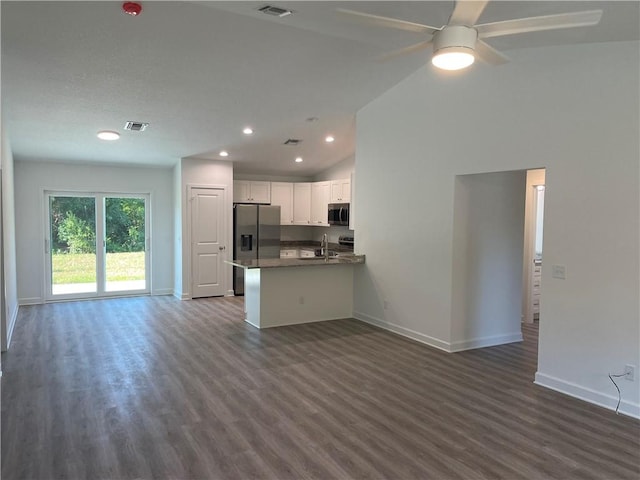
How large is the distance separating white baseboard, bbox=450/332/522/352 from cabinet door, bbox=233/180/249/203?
5.31 metres

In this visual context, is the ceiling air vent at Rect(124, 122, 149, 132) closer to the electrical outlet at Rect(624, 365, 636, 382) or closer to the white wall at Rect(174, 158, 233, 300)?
the white wall at Rect(174, 158, 233, 300)

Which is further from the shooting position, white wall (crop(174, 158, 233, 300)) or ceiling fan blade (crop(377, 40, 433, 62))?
white wall (crop(174, 158, 233, 300))

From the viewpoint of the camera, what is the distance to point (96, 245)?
787 cm

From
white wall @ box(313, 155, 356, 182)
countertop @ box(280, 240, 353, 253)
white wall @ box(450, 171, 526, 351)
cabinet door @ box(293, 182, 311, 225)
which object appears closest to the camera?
white wall @ box(450, 171, 526, 351)

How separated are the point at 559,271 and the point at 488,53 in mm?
2045

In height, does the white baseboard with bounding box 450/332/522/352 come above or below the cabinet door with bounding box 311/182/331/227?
below

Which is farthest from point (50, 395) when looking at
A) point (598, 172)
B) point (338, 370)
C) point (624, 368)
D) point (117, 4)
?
point (598, 172)

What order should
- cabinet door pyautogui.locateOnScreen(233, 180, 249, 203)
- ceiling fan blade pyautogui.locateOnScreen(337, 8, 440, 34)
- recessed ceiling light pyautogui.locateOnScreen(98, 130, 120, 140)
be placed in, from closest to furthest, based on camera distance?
1. ceiling fan blade pyautogui.locateOnScreen(337, 8, 440, 34)
2. recessed ceiling light pyautogui.locateOnScreen(98, 130, 120, 140)
3. cabinet door pyautogui.locateOnScreen(233, 180, 249, 203)

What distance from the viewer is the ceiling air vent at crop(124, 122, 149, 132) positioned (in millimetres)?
5660

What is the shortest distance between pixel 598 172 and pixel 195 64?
369 centimetres

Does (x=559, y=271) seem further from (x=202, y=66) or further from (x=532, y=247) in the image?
(x=202, y=66)

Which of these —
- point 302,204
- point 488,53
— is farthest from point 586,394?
point 302,204

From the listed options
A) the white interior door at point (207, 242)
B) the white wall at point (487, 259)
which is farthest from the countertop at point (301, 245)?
the white wall at point (487, 259)

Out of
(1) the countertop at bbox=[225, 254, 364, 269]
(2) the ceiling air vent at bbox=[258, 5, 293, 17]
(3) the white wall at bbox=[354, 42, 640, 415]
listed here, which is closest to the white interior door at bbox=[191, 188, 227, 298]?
(1) the countertop at bbox=[225, 254, 364, 269]
